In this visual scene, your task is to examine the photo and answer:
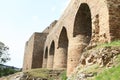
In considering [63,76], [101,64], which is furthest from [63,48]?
[101,64]

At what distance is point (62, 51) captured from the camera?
19969 millimetres

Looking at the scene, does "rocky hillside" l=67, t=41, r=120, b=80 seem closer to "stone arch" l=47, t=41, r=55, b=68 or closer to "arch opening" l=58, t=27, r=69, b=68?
"arch opening" l=58, t=27, r=69, b=68

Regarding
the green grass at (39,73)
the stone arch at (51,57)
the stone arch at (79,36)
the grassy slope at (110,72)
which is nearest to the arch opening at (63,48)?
the stone arch at (51,57)

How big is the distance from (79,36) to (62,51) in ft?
15.5

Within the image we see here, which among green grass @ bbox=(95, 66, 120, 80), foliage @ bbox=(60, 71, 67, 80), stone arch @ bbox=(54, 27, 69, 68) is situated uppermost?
stone arch @ bbox=(54, 27, 69, 68)

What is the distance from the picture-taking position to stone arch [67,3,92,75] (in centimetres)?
1501

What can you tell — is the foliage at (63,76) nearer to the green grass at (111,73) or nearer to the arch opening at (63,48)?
the arch opening at (63,48)

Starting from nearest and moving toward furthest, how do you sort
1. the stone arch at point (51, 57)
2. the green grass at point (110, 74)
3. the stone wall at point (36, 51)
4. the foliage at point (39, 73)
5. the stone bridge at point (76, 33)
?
the green grass at point (110, 74) → the stone bridge at point (76, 33) → the foliage at point (39, 73) → the stone arch at point (51, 57) → the stone wall at point (36, 51)

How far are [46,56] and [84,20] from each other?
10.1 metres

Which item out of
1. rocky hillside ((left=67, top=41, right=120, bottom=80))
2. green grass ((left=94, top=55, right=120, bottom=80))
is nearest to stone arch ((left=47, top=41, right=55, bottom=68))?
rocky hillside ((left=67, top=41, right=120, bottom=80))

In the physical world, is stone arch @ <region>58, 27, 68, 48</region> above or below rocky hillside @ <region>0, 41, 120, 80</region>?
above

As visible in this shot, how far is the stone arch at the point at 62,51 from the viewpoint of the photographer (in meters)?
19.6

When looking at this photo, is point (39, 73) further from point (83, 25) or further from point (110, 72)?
point (110, 72)

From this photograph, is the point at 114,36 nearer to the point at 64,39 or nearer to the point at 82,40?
the point at 82,40
